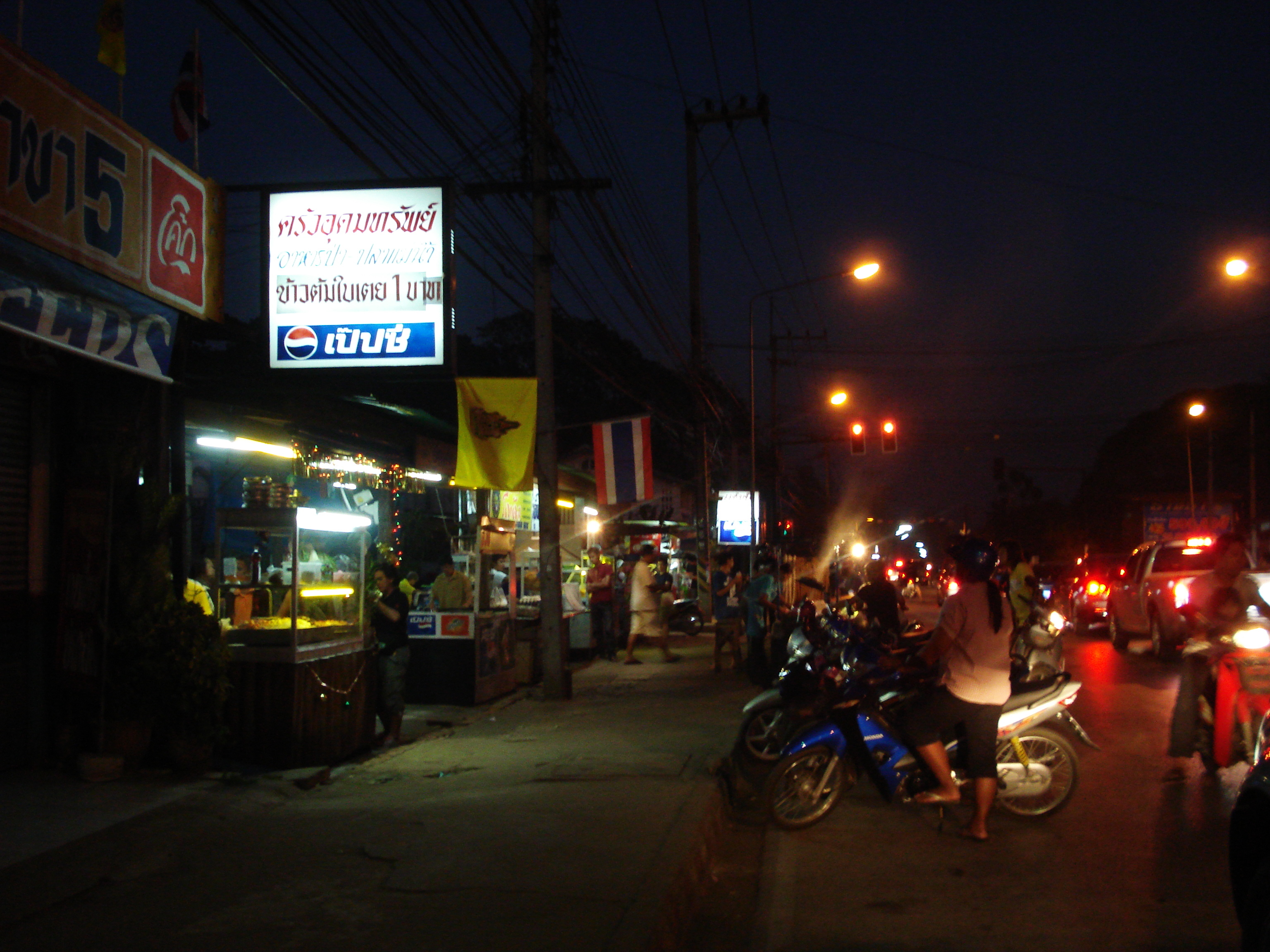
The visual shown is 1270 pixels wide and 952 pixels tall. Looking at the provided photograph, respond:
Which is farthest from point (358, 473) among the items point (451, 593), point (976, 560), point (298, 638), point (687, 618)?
point (687, 618)

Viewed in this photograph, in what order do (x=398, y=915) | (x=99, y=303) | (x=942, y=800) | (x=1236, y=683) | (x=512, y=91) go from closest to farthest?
(x=398, y=915) < (x=942, y=800) < (x=99, y=303) < (x=1236, y=683) < (x=512, y=91)

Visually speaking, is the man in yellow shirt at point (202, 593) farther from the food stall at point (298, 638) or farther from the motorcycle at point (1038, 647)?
the motorcycle at point (1038, 647)

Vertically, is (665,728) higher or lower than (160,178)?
lower

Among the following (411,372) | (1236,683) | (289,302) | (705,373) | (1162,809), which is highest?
(705,373)

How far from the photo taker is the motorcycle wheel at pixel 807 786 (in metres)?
6.91

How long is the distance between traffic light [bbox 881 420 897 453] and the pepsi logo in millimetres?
19380

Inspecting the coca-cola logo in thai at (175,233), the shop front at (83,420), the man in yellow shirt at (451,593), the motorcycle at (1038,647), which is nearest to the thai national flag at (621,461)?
the man in yellow shirt at (451,593)

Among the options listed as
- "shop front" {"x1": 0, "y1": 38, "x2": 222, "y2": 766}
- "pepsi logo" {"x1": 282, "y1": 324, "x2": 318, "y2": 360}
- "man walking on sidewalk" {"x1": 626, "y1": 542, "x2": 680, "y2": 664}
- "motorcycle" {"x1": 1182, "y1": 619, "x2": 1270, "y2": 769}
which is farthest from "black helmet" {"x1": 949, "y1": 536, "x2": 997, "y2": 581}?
"man walking on sidewalk" {"x1": 626, "y1": 542, "x2": 680, "y2": 664}

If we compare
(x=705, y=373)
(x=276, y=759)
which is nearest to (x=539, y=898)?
(x=276, y=759)

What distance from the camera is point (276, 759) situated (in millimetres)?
8766

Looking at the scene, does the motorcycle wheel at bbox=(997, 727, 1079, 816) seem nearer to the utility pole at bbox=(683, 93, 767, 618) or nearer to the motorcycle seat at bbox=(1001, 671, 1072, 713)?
the motorcycle seat at bbox=(1001, 671, 1072, 713)

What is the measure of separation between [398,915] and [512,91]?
9.74 meters

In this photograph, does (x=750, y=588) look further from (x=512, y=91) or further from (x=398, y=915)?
(x=398, y=915)

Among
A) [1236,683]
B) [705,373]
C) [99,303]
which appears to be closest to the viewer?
[99,303]
